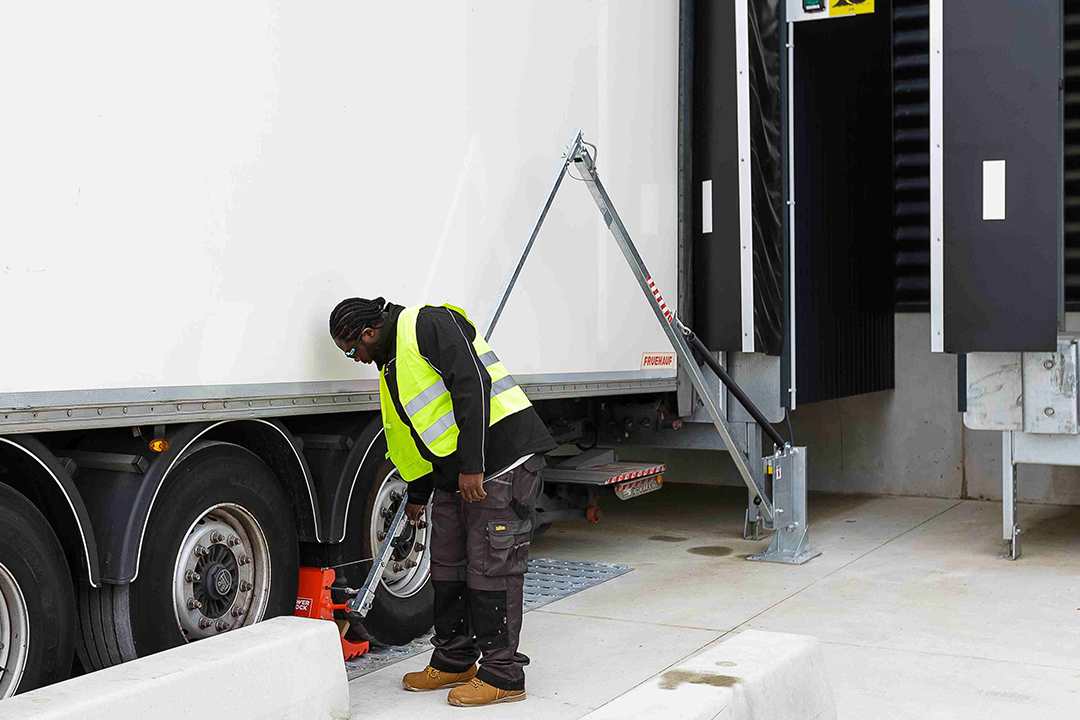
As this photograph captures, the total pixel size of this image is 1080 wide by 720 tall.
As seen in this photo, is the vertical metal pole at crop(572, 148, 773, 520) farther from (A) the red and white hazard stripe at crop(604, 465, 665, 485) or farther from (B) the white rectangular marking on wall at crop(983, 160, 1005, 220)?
(B) the white rectangular marking on wall at crop(983, 160, 1005, 220)

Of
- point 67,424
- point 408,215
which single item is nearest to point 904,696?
point 408,215

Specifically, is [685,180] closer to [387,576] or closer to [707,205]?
[707,205]

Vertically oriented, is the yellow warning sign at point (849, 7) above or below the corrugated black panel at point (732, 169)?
above

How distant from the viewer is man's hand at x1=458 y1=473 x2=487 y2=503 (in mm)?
4332

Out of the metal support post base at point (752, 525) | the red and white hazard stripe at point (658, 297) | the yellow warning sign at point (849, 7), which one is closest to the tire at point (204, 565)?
the red and white hazard stripe at point (658, 297)

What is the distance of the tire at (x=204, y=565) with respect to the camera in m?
4.02

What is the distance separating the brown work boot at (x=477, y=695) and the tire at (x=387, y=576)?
73 centimetres

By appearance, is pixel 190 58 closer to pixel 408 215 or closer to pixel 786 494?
pixel 408 215

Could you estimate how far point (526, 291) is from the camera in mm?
5965

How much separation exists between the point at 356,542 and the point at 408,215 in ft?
4.65

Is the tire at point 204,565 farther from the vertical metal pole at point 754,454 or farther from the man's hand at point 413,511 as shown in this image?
the vertical metal pole at point 754,454

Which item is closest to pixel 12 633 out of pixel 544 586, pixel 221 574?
pixel 221 574

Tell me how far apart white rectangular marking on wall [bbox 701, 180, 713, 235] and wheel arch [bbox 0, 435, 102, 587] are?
193 inches

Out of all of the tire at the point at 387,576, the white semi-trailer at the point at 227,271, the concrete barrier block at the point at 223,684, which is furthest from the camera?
the tire at the point at 387,576
